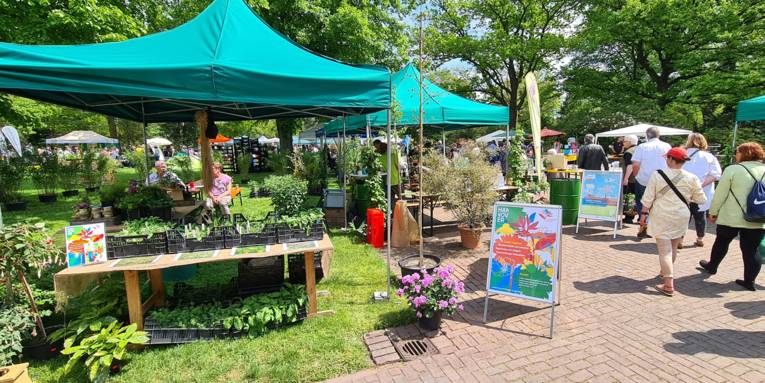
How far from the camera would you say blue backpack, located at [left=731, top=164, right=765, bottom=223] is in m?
3.87

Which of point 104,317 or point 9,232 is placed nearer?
point 9,232

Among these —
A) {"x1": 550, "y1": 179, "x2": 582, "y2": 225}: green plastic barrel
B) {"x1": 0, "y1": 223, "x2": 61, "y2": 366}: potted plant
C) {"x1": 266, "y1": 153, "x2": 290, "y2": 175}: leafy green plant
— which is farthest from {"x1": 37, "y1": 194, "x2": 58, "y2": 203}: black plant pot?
{"x1": 550, "y1": 179, "x2": 582, "y2": 225}: green plastic barrel

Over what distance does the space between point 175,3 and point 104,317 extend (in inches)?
583

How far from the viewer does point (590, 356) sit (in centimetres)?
301

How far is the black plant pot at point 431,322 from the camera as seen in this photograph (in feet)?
11.2

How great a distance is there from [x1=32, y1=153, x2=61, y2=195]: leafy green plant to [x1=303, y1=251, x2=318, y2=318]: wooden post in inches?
522

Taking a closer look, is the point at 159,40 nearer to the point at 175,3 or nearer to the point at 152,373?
the point at 152,373

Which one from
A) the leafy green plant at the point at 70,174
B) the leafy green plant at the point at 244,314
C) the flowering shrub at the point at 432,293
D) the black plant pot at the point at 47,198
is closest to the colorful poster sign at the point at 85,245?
the leafy green plant at the point at 244,314

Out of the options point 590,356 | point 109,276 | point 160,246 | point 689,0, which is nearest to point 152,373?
point 160,246

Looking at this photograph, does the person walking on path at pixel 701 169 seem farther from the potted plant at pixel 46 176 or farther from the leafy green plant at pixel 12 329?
the potted plant at pixel 46 176

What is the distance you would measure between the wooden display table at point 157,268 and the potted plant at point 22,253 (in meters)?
0.24

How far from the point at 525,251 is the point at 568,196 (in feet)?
14.3

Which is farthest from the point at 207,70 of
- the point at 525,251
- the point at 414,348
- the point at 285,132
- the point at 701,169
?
the point at 285,132

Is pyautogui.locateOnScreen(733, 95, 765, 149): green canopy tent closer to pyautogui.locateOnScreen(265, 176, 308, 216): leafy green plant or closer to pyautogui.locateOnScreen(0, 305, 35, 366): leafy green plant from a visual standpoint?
pyautogui.locateOnScreen(265, 176, 308, 216): leafy green plant
